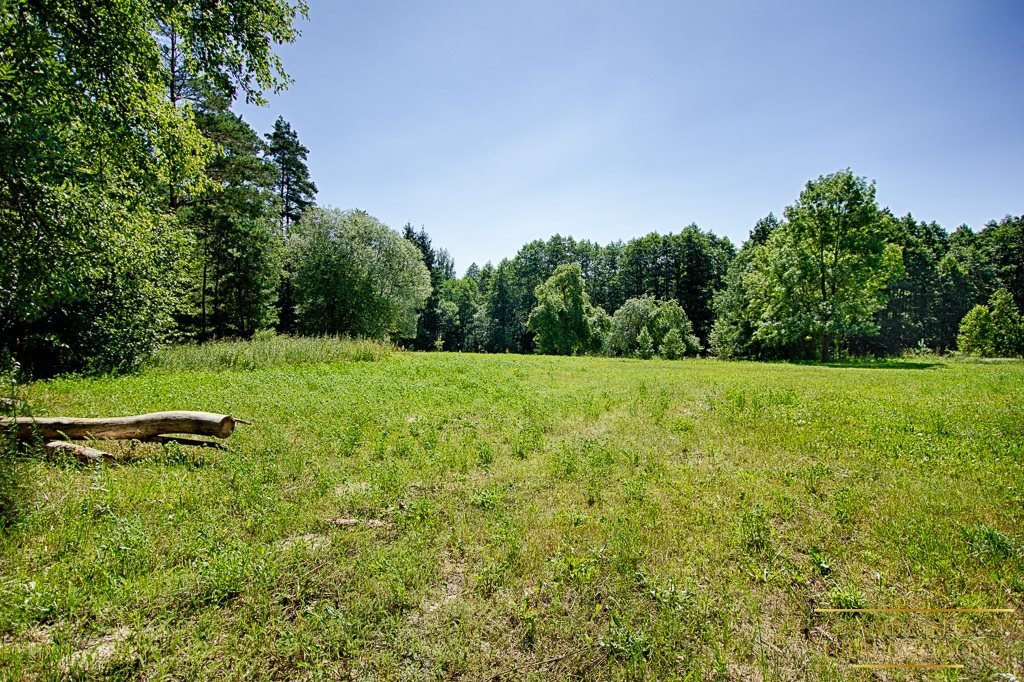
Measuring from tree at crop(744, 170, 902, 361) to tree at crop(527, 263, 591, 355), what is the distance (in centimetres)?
2184

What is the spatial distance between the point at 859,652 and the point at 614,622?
173 centimetres

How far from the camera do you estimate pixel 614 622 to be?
3113mm

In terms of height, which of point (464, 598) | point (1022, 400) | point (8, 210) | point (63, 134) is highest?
point (63, 134)

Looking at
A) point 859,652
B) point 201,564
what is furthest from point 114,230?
point 859,652

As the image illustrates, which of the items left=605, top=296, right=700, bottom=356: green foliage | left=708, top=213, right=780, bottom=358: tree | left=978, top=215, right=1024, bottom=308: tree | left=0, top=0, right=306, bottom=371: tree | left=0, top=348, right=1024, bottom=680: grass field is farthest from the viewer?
left=978, top=215, right=1024, bottom=308: tree

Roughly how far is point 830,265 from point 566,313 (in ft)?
89.1

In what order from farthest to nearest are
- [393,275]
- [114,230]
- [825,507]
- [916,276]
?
[916,276] < [393,275] < [114,230] < [825,507]

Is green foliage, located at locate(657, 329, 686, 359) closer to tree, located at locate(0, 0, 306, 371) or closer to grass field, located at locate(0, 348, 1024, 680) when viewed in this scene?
grass field, located at locate(0, 348, 1024, 680)

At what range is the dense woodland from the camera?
23.6 ft

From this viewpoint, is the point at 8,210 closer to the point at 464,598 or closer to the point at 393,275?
the point at 464,598

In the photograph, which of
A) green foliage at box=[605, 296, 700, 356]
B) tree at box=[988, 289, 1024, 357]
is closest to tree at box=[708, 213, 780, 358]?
green foliage at box=[605, 296, 700, 356]

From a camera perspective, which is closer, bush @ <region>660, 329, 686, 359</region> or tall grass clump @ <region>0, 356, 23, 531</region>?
tall grass clump @ <region>0, 356, 23, 531</region>

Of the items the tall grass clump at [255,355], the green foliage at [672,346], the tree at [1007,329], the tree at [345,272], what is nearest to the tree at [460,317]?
the tree at [345,272]

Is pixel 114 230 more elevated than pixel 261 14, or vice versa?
pixel 261 14
